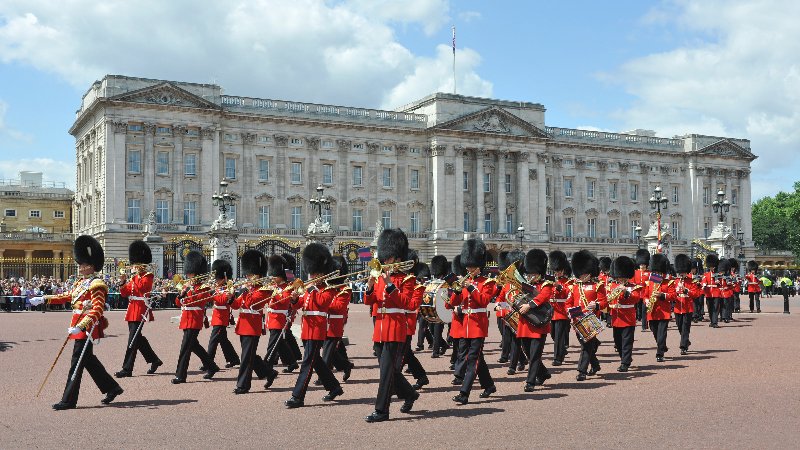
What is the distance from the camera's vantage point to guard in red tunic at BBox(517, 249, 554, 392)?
11.9 metres

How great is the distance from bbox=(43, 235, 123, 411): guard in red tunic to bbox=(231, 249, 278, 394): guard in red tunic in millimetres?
1604

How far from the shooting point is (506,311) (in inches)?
518

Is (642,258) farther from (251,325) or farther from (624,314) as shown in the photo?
(251,325)

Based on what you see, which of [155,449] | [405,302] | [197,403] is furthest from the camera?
[197,403]

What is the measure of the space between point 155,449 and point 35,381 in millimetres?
5610

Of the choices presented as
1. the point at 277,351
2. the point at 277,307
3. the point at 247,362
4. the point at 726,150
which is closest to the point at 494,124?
the point at 726,150

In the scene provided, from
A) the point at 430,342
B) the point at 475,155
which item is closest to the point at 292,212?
the point at 475,155

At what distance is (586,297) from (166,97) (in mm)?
44970

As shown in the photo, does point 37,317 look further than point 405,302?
Yes

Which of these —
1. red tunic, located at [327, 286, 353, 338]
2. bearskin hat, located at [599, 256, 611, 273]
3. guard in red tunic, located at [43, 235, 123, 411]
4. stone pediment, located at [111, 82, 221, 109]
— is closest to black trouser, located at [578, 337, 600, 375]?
red tunic, located at [327, 286, 353, 338]

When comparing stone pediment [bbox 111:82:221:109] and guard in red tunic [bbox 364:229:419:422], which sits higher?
stone pediment [bbox 111:82:221:109]

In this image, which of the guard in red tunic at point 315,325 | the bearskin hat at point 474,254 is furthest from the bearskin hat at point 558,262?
the guard in red tunic at point 315,325

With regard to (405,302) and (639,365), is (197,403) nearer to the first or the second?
(405,302)

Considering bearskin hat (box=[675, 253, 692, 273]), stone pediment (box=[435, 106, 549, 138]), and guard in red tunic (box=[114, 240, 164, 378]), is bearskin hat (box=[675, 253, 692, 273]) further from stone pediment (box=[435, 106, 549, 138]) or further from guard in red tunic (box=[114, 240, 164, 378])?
stone pediment (box=[435, 106, 549, 138])
